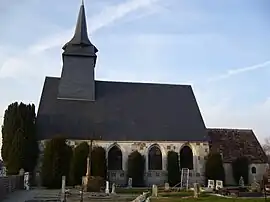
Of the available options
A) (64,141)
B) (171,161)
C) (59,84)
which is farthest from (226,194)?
(59,84)

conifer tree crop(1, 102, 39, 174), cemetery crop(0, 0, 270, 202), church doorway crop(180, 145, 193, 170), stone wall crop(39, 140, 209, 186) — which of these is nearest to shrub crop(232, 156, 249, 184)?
cemetery crop(0, 0, 270, 202)

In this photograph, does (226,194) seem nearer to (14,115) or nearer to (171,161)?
(171,161)

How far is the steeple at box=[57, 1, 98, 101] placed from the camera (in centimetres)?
3859

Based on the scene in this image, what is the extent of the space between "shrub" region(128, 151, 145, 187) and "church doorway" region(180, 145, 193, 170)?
4142 mm

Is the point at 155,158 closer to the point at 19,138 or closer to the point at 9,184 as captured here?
the point at 19,138

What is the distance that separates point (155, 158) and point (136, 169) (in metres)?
2.56

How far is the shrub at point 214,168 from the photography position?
36094 mm

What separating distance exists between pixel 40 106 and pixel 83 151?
635cm

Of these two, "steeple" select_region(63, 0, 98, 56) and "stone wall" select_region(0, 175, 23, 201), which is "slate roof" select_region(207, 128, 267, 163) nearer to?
"steeple" select_region(63, 0, 98, 56)

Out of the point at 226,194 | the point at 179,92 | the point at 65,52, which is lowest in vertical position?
the point at 226,194

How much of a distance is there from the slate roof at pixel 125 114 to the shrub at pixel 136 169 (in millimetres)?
1702

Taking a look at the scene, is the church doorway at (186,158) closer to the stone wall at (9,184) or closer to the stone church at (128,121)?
the stone church at (128,121)

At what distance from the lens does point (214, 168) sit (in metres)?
36.1

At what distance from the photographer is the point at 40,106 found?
37.2m
